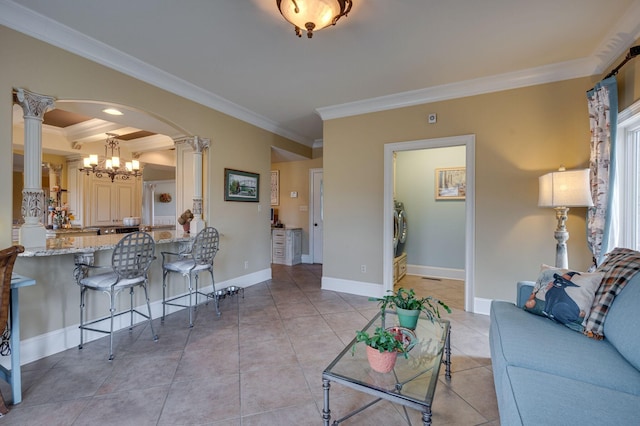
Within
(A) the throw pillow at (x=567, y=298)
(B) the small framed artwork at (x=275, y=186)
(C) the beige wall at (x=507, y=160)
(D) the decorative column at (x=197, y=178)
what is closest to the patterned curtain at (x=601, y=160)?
(C) the beige wall at (x=507, y=160)

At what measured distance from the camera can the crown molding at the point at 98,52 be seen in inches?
81.8

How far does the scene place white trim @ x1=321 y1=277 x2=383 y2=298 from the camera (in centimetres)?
384

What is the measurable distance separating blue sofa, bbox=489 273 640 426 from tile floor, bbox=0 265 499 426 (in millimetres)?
501

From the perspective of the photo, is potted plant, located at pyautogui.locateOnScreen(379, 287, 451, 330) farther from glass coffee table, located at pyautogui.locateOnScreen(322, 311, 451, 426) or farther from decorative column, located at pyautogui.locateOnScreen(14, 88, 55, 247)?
decorative column, located at pyautogui.locateOnScreen(14, 88, 55, 247)

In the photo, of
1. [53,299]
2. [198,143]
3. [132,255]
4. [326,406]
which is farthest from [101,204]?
[326,406]

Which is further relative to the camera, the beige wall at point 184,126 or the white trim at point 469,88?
the white trim at point 469,88

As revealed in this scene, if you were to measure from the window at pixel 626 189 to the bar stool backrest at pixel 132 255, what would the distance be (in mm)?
4049

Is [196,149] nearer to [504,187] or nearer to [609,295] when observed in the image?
[504,187]

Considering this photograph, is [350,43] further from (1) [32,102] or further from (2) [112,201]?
(2) [112,201]

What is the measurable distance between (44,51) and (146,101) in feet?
2.68

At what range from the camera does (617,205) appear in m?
2.39

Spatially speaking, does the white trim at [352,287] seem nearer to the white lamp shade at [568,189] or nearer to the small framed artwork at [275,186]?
the white lamp shade at [568,189]

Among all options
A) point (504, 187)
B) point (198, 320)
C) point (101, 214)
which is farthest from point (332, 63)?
point (101, 214)

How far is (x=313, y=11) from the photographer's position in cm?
186
